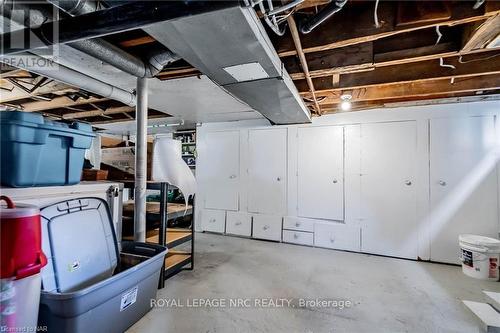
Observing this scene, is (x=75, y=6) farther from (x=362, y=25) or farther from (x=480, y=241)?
(x=480, y=241)

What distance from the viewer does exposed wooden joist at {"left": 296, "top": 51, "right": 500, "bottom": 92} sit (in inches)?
91.8

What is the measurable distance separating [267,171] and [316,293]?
2376 mm

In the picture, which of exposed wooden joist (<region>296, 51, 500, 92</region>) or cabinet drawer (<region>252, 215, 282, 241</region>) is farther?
cabinet drawer (<region>252, 215, 282, 241</region>)

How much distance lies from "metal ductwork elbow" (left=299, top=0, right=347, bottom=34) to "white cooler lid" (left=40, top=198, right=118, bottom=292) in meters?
1.93

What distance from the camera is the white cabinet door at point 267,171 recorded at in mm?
4398

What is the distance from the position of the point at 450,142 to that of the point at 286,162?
7.77 feet

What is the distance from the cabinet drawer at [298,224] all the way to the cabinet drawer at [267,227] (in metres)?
0.13

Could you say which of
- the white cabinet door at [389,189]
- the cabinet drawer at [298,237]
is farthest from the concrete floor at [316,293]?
the cabinet drawer at [298,237]

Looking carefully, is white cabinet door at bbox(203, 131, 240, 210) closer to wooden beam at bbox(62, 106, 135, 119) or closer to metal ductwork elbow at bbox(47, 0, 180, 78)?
wooden beam at bbox(62, 106, 135, 119)

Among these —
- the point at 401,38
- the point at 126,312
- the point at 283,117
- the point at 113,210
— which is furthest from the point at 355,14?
the point at 126,312

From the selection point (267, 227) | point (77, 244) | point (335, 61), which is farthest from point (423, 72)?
point (77, 244)

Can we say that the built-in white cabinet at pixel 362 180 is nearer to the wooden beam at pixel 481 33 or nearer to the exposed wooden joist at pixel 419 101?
the exposed wooden joist at pixel 419 101

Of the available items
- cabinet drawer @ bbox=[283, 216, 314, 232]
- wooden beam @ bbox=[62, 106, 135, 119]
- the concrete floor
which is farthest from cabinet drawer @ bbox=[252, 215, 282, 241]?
wooden beam @ bbox=[62, 106, 135, 119]

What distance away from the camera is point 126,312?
1662mm
